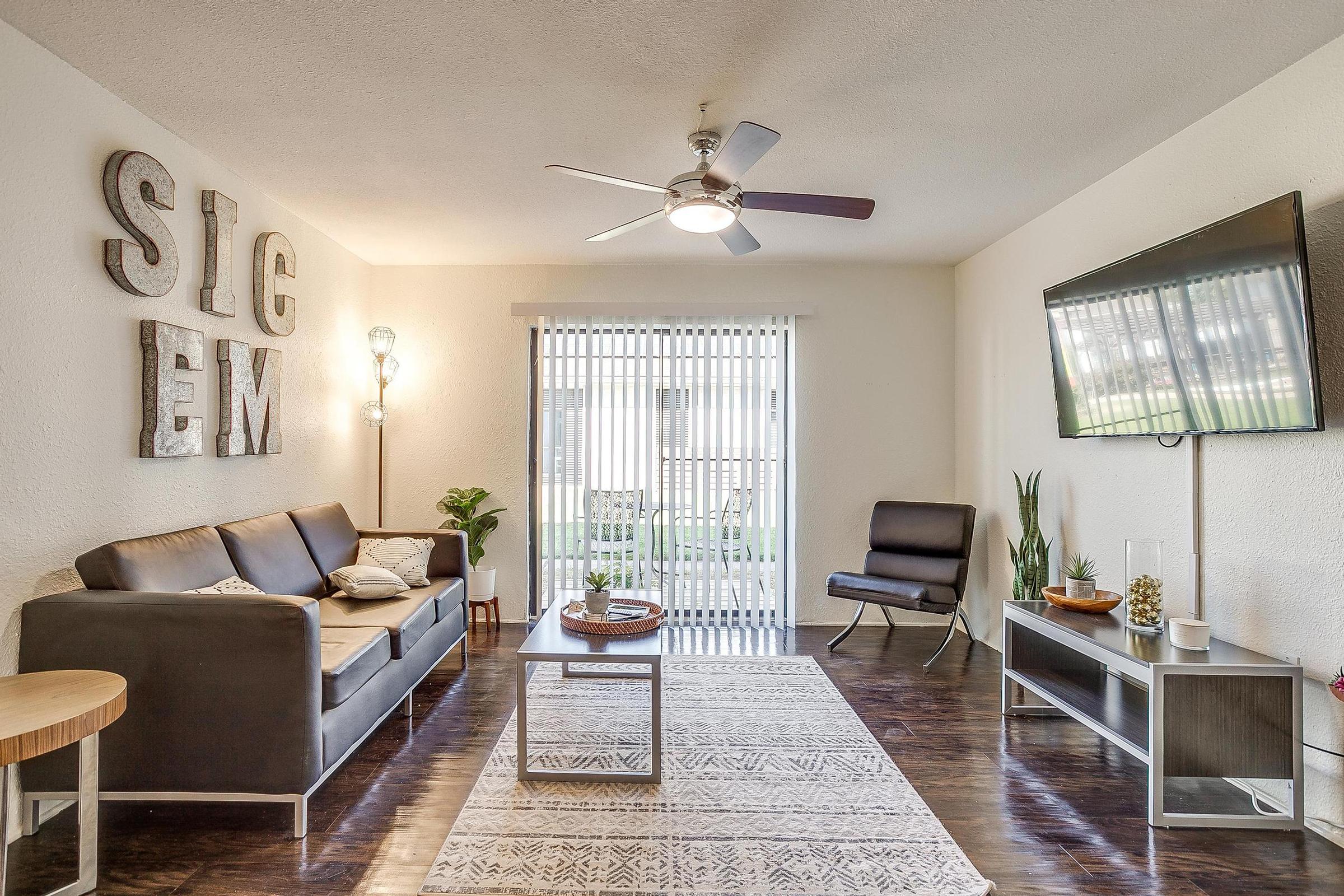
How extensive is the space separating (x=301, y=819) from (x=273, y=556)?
1438mm

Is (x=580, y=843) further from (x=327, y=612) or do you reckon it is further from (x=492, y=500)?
(x=492, y=500)

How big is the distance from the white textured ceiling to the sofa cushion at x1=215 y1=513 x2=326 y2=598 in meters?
1.73

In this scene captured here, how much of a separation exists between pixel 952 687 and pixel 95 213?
4417mm

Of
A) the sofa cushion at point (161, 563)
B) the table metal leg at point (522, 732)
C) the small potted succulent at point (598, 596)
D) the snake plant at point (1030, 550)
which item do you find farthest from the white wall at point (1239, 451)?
the sofa cushion at point (161, 563)

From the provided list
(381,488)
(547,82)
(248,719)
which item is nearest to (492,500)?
(381,488)

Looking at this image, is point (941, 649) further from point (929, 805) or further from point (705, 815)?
point (705, 815)

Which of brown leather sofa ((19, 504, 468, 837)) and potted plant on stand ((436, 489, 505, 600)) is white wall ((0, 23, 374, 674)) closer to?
brown leather sofa ((19, 504, 468, 837))

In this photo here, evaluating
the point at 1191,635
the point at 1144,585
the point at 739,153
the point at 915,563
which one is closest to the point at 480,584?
the point at 915,563

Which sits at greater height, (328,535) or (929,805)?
(328,535)

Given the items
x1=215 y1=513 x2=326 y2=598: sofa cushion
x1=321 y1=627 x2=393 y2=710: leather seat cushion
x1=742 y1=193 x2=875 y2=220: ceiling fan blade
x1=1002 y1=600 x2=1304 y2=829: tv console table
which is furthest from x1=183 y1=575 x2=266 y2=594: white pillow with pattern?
x1=1002 y1=600 x2=1304 y2=829: tv console table

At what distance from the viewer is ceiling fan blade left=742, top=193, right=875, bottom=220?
8.93 ft

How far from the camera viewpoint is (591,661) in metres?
2.57

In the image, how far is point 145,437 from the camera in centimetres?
276

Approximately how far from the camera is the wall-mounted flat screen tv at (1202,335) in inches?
87.7
